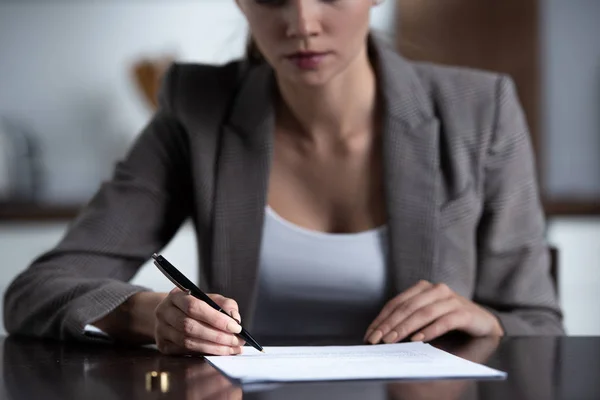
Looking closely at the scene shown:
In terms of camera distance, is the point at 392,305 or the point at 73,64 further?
the point at 73,64

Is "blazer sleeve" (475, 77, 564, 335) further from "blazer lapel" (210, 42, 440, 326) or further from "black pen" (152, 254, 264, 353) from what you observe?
"black pen" (152, 254, 264, 353)

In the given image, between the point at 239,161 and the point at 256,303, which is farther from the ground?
the point at 239,161

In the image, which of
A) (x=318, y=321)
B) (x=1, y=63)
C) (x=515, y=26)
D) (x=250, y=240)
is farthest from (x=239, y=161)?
(x=1, y=63)

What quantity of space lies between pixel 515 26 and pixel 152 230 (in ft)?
7.59

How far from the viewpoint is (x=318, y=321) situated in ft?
4.73

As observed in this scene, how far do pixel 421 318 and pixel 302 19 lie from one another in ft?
1.46

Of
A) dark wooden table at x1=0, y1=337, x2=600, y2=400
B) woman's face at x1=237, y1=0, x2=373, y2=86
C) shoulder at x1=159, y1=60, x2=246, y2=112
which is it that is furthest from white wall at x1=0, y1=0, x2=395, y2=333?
dark wooden table at x1=0, y1=337, x2=600, y2=400

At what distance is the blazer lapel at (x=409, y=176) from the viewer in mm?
1400

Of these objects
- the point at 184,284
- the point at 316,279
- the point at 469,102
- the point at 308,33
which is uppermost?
the point at 308,33

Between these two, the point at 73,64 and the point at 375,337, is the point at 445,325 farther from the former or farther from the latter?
the point at 73,64

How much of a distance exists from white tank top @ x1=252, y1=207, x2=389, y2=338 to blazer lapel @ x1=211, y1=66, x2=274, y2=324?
34 millimetres

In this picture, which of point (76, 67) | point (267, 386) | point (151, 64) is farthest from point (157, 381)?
point (76, 67)

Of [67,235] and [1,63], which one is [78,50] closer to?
[1,63]

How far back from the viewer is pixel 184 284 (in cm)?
104
